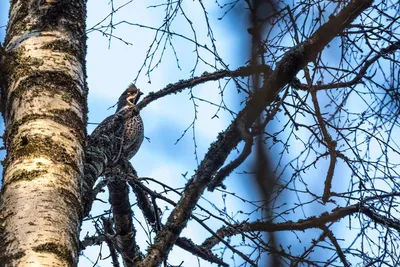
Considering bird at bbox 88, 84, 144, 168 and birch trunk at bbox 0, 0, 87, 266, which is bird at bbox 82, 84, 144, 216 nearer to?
bird at bbox 88, 84, 144, 168

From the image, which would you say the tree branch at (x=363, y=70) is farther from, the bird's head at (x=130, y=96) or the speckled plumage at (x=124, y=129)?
the bird's head at (x=130, y=96)

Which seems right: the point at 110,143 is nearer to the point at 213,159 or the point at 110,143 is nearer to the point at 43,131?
the point at 213,159

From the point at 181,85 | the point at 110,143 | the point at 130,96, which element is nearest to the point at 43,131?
the point at 110,143

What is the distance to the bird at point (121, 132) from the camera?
3.45 meters

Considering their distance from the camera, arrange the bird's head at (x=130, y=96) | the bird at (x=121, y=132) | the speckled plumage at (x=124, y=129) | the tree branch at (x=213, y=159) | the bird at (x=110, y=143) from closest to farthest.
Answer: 1. the tree branch at (x=213, y=159)
2. the bird at (x=110, y=143)
3. the bird at (x=121, y=132)
4. the speckled plumage at (x=124, y=129)
5. the bird's head at (x=130, y=96)

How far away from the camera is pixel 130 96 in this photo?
18.0 ft

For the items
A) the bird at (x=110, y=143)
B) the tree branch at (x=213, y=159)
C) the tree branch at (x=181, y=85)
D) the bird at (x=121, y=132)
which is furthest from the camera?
the tree branch at (x=181, y=85)

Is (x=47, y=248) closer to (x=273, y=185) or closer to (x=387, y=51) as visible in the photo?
(x=273, y=185)

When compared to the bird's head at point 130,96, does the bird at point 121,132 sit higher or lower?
lower

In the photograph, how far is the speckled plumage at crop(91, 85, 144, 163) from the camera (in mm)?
3596

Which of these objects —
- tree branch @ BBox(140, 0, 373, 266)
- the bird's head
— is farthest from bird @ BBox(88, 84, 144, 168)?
tree branch @ BBox(140, 0, 373, 266)

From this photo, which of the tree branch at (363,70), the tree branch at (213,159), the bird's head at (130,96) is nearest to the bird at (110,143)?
the bird's head at (130,96)

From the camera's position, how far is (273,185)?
2.70 ft

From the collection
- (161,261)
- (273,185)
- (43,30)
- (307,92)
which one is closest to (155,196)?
(161,261)
